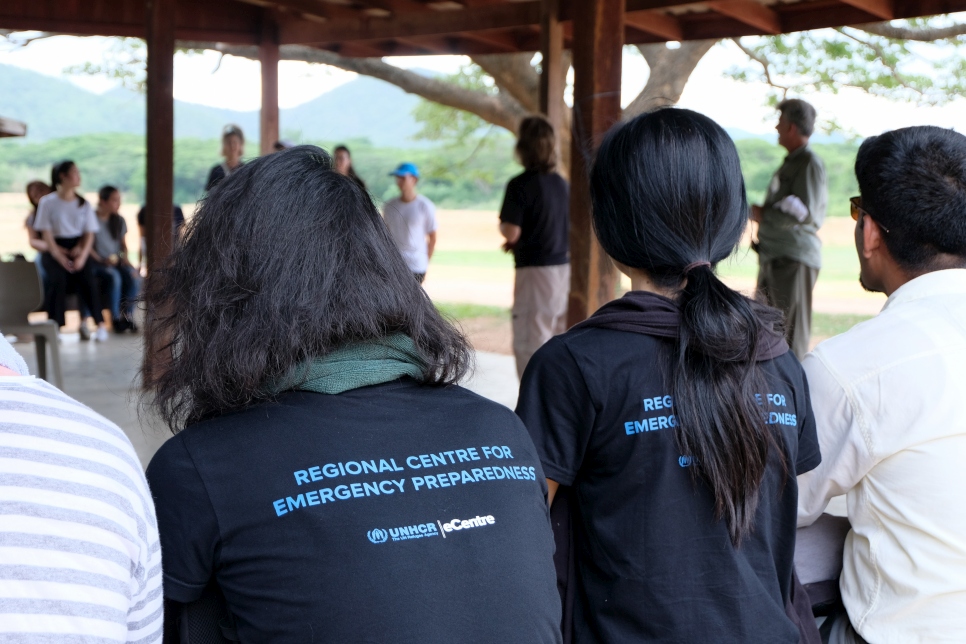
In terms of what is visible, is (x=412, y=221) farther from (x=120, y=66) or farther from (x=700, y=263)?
(x=120, y=66)

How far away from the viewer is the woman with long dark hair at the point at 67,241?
8562 millimetres

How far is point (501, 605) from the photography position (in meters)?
1.09

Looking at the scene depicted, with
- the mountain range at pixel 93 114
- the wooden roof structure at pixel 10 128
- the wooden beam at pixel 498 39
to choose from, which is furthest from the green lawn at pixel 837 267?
the mountain range at pixel 93 114

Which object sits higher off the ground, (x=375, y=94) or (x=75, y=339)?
(x=375, y=94)

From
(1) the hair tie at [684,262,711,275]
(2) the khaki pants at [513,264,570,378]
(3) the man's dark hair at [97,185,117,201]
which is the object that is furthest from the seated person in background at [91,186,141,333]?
(1) the hair tie at [684,262,711,275]

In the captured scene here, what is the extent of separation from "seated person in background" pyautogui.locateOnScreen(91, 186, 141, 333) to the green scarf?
8.84 metres

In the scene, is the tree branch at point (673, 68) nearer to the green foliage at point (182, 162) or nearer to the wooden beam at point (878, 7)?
the wooden beam at point (878, 7)

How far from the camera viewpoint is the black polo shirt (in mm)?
5219

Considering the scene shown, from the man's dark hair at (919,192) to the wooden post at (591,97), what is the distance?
7.95ft

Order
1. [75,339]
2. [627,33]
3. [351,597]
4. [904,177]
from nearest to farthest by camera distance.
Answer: [351,597] < [904,177] < [627,33] < [75,339]

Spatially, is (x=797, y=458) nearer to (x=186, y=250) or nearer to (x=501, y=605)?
(x=501, y=605)

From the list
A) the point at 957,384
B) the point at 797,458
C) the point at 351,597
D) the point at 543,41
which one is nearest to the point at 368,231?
the point at 351,597

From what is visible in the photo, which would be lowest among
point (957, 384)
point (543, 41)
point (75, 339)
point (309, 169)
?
point (75, 339)

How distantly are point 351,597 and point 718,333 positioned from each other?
642mm
